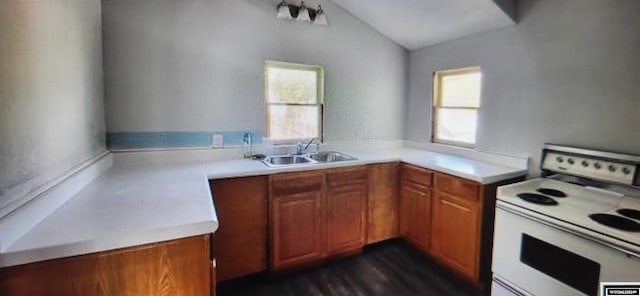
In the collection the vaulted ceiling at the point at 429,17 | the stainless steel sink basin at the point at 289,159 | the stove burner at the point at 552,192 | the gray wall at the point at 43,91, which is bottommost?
the stove burner at the point at 552,192

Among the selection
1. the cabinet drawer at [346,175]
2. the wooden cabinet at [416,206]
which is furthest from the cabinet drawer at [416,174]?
the cabinet drawer at [346,175]

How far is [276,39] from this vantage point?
277cm

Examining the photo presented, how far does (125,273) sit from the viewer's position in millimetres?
1116

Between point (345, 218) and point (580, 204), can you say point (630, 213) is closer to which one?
point (580, 204)

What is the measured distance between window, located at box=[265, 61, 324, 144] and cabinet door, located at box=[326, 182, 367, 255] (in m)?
0.73

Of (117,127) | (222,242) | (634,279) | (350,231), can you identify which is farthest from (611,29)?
(117,127)

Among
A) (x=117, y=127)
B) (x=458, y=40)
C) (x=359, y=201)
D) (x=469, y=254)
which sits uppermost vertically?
(x=458, y=40)

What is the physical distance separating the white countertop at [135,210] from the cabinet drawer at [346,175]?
9.3 inches

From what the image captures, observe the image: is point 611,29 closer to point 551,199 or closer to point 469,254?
point 551,199

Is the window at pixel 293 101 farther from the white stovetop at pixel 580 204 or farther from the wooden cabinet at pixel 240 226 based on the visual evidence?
the white stovetop at pixel 580 204

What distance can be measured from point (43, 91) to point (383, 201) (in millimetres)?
2454

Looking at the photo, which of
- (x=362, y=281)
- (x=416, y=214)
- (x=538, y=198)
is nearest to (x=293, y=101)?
(x=416, y=214)

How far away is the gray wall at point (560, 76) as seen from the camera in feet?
6.07

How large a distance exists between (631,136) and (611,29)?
668 mm
